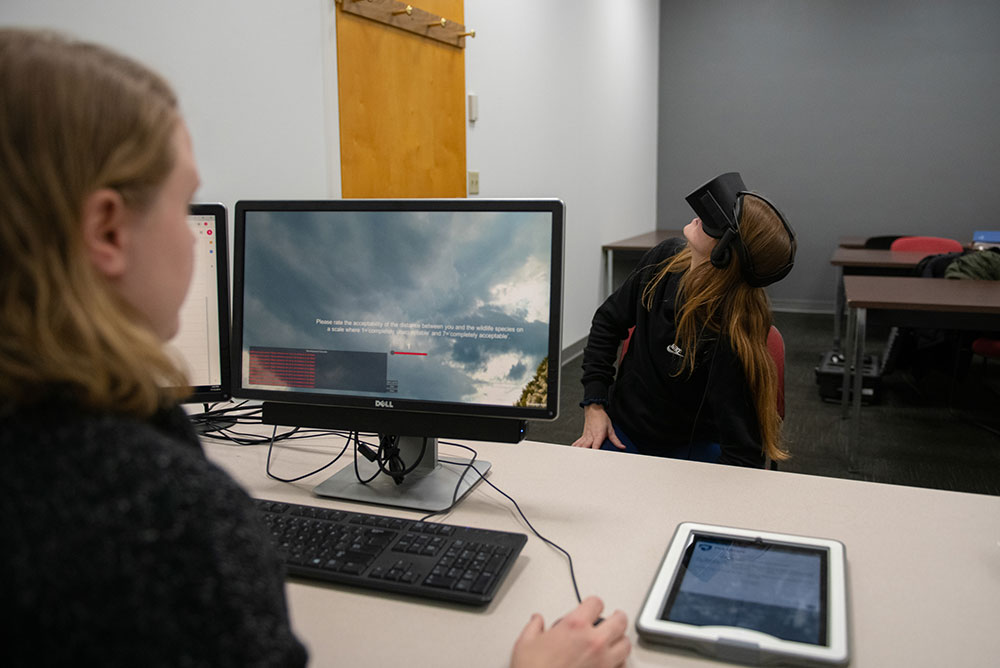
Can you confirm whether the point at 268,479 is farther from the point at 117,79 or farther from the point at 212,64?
the point at 212,64

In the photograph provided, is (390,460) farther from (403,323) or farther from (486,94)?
(486,94)

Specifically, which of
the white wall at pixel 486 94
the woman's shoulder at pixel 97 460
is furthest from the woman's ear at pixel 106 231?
the white wall at pixel 486 94

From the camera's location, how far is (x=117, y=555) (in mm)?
497

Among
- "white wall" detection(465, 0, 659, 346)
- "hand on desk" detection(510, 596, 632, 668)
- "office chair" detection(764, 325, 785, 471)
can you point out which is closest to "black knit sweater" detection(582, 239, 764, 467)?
"office chair" detection(764, 325, 785, 471)

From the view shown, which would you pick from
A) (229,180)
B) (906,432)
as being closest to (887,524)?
(229,180)

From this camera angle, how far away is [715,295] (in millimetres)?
1660

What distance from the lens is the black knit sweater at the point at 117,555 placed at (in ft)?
1.61

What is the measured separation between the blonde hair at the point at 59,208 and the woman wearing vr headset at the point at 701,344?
1279 millimetres

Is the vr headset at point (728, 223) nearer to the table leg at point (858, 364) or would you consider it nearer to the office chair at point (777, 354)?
the office chair at point (777, 354)

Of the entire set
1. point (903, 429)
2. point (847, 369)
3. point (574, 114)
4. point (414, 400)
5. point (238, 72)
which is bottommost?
point (903, 429)

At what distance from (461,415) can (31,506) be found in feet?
2.38

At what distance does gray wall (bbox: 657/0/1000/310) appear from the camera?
6.08m

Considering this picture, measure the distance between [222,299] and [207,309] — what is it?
1.3 inches

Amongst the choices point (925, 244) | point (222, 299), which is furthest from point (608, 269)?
point (222, 299)
